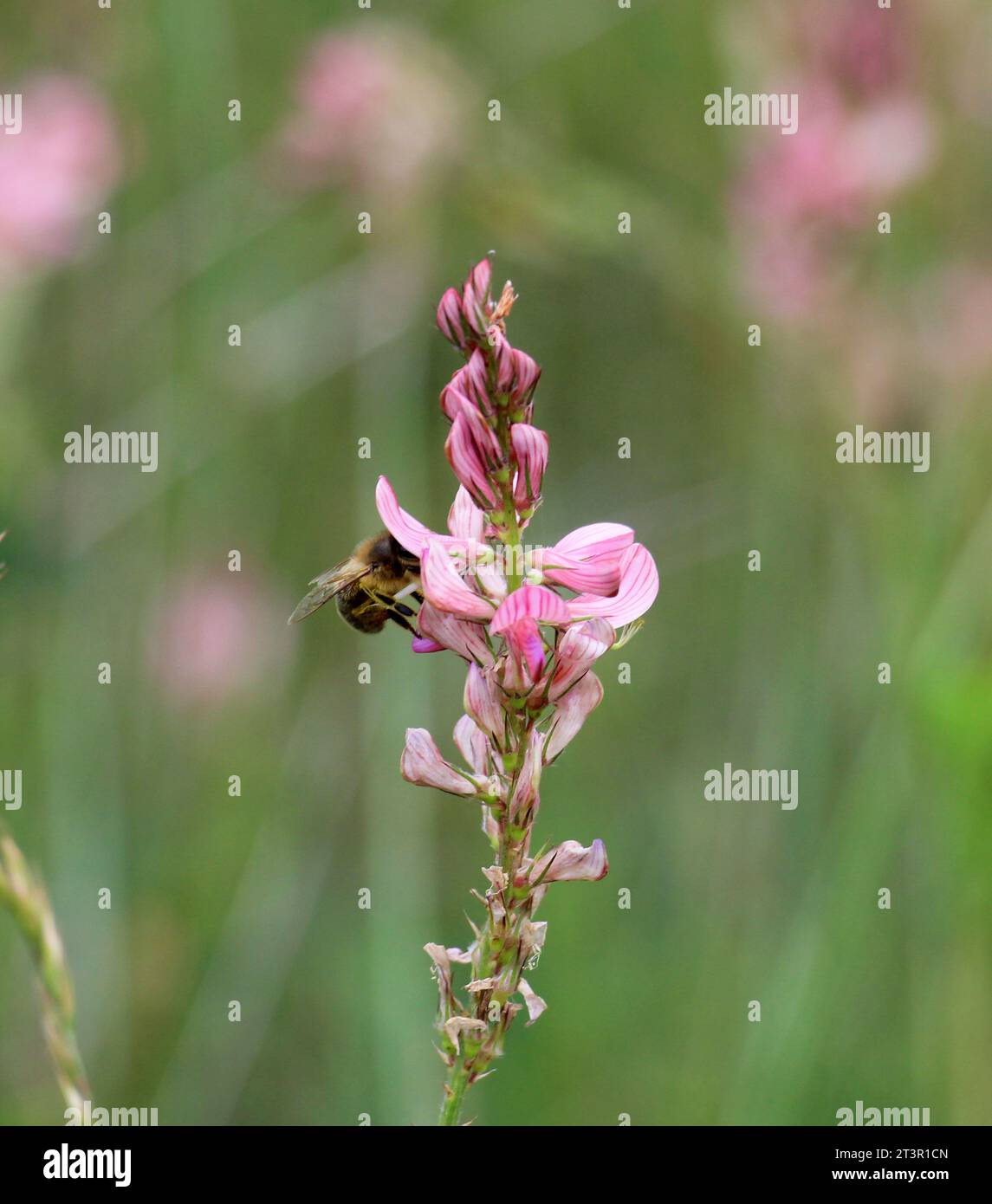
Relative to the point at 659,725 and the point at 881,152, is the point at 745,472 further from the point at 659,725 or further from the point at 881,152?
the point at 881,152

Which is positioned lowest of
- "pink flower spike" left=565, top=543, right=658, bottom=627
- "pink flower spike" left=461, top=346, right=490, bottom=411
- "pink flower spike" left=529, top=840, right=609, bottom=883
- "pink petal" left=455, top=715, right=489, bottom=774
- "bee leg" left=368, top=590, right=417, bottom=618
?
"pink flower spike" left=529, top=840, right=609, bottom=883

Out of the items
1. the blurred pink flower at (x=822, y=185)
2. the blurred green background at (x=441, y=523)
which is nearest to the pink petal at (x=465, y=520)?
the blurred green background at (x=441, y=523)

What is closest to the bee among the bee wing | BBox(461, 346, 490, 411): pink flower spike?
the bee wing

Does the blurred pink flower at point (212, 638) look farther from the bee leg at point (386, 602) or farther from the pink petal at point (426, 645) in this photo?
the pink petal at point (426, 645)

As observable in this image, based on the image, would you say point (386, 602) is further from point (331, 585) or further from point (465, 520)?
point (465, 520)

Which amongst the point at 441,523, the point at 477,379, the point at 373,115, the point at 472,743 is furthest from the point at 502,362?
the point at 441,523

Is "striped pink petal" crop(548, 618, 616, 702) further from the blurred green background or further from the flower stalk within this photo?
the blurred green background
